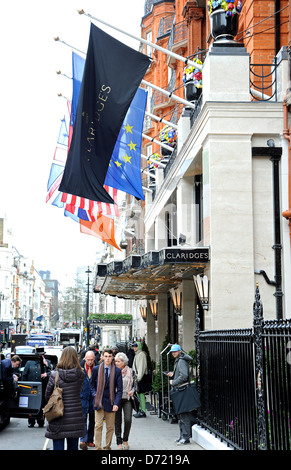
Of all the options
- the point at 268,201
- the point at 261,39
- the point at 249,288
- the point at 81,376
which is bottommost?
the point at 81,376

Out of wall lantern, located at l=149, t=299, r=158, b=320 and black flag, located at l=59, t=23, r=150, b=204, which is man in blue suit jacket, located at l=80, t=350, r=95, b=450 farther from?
wall lantern, located at l=149, t=299, r=158, b=320

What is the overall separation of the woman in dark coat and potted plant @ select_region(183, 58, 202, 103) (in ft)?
39.5

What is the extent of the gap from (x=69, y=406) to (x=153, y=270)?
32.2 feet

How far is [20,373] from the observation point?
57.8 feet

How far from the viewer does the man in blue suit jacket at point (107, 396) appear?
1191 cm

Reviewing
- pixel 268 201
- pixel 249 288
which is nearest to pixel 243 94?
pixel 268 201

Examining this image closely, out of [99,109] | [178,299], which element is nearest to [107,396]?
[99,109]

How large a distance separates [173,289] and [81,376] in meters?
14.2

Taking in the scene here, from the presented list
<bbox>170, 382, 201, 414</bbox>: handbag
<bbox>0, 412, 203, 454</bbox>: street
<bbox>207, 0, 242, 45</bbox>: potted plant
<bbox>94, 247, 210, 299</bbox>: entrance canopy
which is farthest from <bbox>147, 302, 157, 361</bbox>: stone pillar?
<bbox>170, 382, 201, 414</bbox>: handbag

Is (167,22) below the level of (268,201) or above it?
above

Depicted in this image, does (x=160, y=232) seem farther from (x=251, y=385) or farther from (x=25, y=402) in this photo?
(x=251, y=385)

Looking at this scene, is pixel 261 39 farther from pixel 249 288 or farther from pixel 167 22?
pixel 167 22
